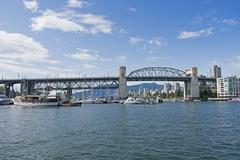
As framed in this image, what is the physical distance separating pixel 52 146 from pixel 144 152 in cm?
731

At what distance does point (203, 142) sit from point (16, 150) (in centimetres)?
1418

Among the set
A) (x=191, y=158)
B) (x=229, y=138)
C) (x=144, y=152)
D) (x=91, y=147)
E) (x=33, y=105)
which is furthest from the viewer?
(x=33, y=105)

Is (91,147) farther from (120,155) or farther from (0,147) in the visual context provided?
(0,147)

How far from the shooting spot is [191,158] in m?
21.6

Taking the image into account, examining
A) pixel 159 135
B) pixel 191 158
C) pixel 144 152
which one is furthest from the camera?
pixel 159 135

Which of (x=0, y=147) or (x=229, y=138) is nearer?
(x=0, y=147)

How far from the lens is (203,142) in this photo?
1084 inches

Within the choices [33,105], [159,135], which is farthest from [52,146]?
[33,105]

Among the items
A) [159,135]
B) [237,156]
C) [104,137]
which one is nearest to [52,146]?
[104,137]

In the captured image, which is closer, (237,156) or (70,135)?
(237,156)

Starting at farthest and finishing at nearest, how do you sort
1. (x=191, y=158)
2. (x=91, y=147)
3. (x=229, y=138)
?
(x=229, y=138) < (x=91, y=147) < (x=191, y=158)

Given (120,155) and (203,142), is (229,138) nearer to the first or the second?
(203,142)

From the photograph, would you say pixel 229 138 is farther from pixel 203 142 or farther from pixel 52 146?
pixel 52 146

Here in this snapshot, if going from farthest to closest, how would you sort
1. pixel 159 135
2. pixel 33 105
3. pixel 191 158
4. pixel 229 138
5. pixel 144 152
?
pixel 33 105 → pixel 159 135 → pixel 229 138 → pixel 144 152 → pixel 191 158
